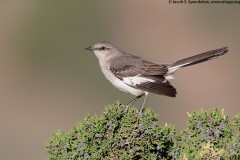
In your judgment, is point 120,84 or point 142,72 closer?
point 120,84

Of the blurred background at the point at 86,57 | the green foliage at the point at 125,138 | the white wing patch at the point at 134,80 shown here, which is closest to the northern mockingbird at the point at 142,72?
the white wing patch at the point at 134,80

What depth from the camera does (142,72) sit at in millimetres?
12188

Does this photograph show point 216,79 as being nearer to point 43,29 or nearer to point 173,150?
point 43,29

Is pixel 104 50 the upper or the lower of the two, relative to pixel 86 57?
lower

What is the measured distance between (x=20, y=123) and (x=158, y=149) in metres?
16.6

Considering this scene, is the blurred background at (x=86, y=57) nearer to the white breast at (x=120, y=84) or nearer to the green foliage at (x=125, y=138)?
the white breast at (x=120, y=84)

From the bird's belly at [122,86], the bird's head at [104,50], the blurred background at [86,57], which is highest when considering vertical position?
the blurred background at [86,57]

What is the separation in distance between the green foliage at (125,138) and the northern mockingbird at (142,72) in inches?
92.7

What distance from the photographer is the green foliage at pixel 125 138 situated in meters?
8.23

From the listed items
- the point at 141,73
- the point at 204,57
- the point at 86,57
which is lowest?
the point at 141,73

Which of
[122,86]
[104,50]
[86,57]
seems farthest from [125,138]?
[86,57]

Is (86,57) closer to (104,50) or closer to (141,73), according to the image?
(104,50)

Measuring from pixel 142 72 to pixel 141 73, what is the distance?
0.03m

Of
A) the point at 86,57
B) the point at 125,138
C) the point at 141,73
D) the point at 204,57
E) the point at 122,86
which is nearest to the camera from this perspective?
the point at 125,138
